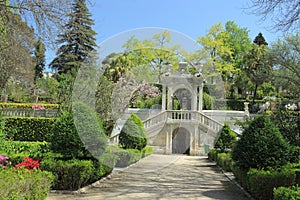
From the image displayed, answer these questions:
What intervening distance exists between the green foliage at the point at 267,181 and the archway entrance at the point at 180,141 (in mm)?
11421

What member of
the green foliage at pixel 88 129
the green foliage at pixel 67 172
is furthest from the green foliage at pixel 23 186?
the green foliage at pixel 88 129

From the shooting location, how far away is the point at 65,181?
7172 mm

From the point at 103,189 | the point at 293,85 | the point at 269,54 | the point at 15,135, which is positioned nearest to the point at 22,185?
the point at 103,189

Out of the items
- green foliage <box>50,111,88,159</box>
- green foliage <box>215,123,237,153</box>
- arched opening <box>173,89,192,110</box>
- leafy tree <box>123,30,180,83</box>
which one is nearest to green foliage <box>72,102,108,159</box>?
green foliage <box>50,111,88,159</box>

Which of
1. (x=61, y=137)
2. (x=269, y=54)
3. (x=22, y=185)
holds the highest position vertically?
(x=269, y=54)

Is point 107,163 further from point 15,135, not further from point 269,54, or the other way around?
point 269,54

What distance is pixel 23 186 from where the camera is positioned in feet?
15.3

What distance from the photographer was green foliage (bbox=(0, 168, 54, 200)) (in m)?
4.20

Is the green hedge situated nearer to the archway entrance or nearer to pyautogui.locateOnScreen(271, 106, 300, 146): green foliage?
the archway entrance

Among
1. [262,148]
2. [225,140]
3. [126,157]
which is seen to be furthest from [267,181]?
[225,140]

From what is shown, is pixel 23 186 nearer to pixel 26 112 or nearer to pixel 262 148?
pixel 262 148

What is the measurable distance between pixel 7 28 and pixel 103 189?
14.6 ft

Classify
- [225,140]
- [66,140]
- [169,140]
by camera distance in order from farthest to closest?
[169,140], [225,140], [66,140]

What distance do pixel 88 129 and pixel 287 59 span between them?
17410mm
